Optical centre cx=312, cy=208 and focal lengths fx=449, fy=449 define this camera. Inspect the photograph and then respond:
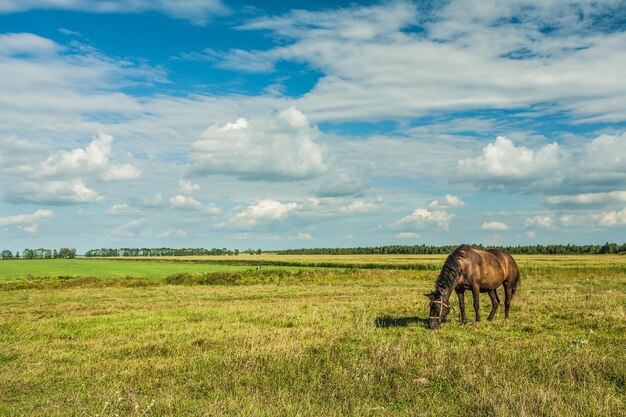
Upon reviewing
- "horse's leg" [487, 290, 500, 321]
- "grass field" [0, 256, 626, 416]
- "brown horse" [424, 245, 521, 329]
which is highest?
"brown horse" [424, 245, 521, 329]

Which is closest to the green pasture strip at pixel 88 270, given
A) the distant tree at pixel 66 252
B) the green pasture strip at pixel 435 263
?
the green pasture strip at pixel 435 263

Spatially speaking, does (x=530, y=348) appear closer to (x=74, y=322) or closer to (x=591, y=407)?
(x=591, y=407)

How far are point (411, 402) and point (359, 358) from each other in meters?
2.73

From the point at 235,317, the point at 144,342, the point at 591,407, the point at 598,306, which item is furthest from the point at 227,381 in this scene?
the point at 598,306

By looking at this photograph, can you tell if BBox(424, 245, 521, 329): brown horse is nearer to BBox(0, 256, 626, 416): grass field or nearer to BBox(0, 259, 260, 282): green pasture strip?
BBox(0, 256, 626, 416): grass field

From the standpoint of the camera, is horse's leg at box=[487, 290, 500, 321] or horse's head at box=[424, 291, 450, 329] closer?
horse's head at box=[424, 291, 450, 329]

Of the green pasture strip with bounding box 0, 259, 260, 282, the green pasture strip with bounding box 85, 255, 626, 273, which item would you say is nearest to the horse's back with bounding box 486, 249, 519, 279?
the green pasture strip with bounding box 85, 255, 626, 273

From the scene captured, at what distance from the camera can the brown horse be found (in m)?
15.8

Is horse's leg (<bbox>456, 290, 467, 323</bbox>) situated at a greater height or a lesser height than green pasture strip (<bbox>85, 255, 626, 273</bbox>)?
greater

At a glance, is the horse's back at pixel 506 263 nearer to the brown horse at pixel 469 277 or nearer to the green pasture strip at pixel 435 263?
the brown horse at pixel 469 277

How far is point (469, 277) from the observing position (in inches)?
669

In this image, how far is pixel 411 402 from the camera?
855cm

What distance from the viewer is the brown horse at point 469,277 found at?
15.8m

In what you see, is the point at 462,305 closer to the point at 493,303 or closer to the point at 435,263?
the point at 493,303
